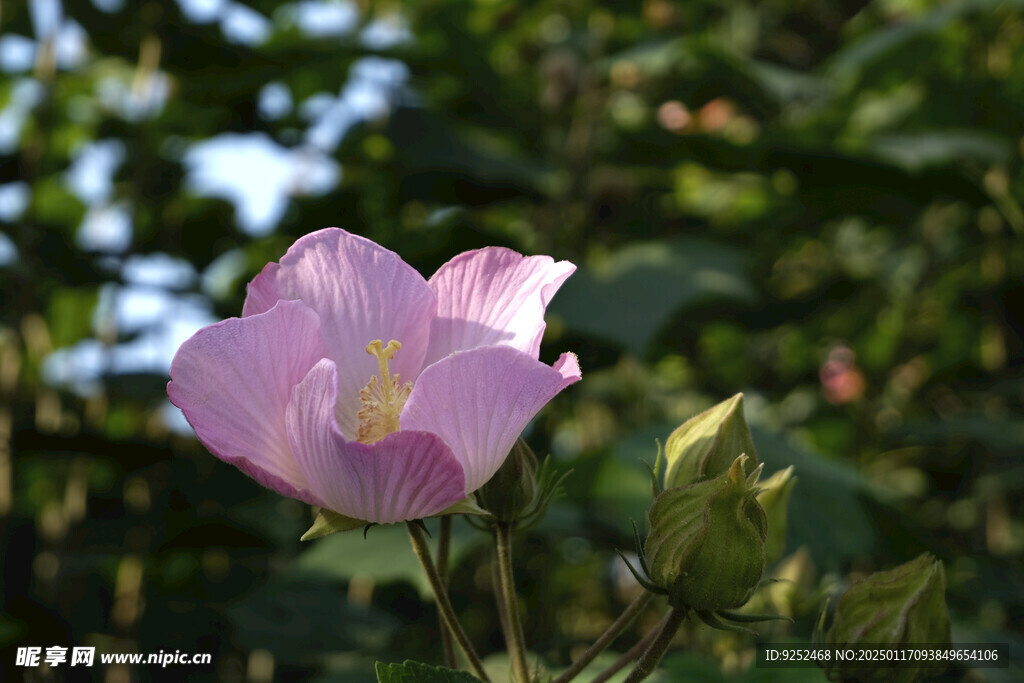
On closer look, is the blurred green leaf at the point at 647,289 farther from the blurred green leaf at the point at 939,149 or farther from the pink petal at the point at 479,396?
the pink petal at the point at 479,396

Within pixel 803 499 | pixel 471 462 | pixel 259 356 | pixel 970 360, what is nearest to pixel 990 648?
pixel 803 499

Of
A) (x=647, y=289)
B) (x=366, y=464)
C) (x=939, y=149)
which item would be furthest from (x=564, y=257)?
(x=366, y=464)

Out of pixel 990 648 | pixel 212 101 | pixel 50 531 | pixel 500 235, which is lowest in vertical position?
pixel 990 648

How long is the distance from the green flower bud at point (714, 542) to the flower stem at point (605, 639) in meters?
0.04

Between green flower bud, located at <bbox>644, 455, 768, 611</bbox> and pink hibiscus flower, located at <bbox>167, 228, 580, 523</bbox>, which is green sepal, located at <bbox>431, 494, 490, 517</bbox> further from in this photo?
green flower bud, located at <bbox>644, 455, 768, 611</bbox>

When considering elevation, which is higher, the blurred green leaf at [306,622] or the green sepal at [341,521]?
the green sepal at [341,521]

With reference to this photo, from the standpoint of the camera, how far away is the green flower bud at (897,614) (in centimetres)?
66

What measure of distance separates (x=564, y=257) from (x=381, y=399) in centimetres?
133

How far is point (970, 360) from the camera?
212cm

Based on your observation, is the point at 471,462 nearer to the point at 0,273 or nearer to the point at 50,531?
the point at 0,273

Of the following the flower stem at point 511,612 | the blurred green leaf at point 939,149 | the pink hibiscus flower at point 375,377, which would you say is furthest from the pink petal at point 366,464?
the blurred green leaf at point 939,149

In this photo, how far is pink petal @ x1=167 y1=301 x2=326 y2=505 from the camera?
50 centimetres

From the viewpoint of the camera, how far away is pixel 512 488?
1.94 ft

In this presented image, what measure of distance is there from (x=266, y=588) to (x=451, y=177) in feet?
2.95
